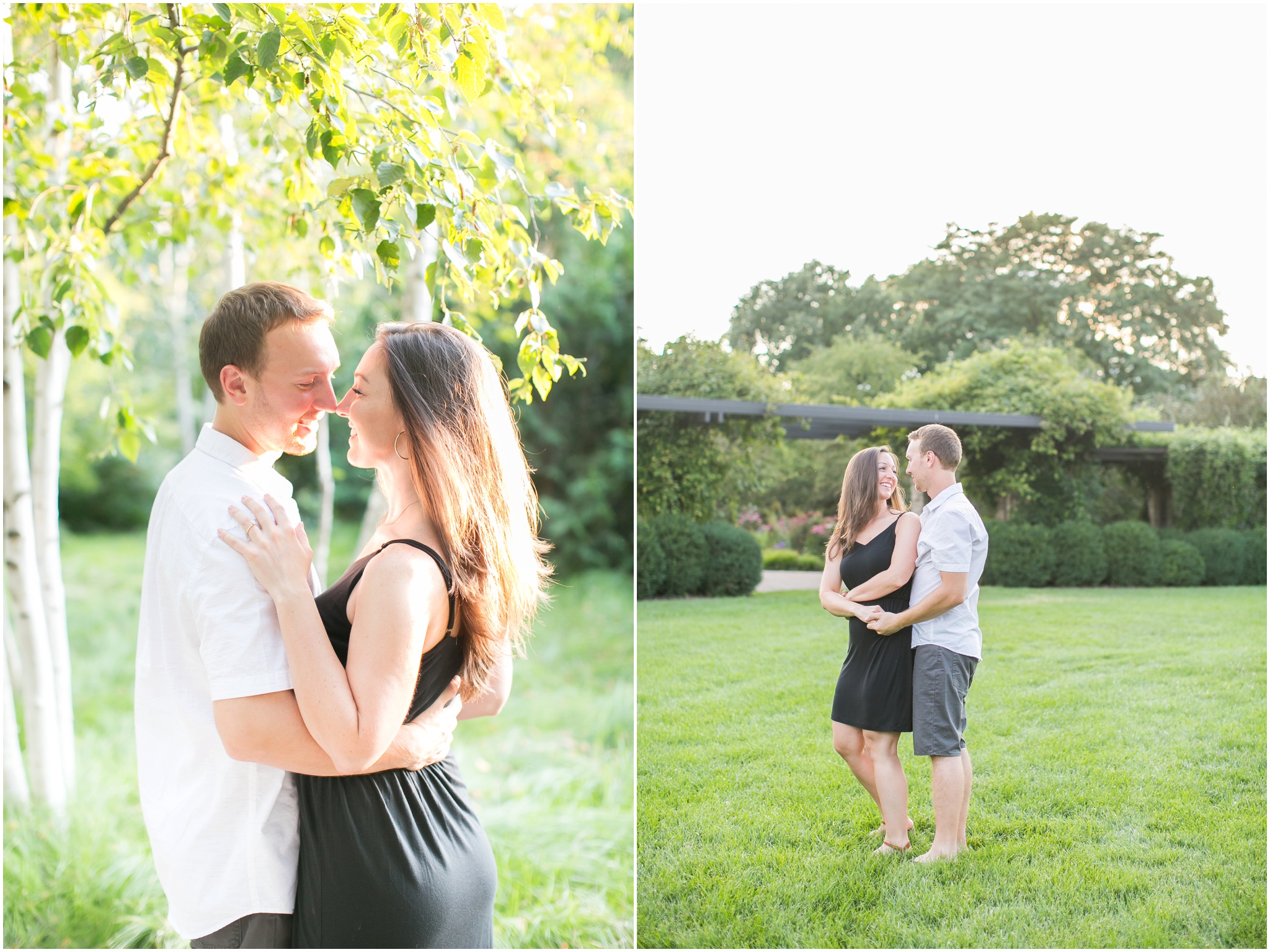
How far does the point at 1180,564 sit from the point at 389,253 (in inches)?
91.7

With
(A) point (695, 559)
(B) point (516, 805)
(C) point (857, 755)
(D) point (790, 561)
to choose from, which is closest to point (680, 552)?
(A) point (695, 559)

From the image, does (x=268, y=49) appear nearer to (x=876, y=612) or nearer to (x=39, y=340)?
(x=39, y=340)

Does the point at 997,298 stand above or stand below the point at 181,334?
below

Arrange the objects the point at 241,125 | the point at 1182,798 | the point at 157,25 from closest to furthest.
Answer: the point at 157,25, the point at 1182,798, the point at 241,125

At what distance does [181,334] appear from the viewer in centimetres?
854

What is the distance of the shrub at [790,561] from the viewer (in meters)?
2.39

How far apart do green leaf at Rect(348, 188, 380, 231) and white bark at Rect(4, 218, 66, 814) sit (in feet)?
5.18

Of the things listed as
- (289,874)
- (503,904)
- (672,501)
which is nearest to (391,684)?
(289,874)

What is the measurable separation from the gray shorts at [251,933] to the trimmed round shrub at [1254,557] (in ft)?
8.74

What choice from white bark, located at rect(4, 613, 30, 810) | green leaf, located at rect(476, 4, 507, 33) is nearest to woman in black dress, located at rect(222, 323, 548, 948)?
green leaf, located at rect(476, 4, 507, 33)

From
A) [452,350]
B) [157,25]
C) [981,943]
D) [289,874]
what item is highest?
[157,25]

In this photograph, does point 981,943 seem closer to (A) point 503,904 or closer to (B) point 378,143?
(A) point 503,904

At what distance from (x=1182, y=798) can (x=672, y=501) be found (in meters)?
1.60

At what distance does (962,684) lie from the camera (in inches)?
89.9
